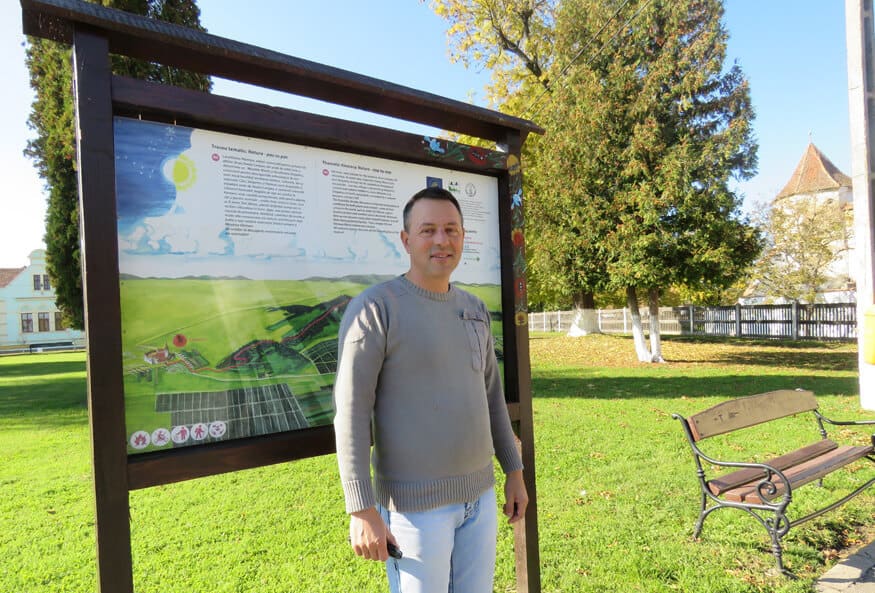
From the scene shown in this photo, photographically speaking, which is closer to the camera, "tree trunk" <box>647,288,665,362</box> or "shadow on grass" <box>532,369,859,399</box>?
"shadow on grass" <box>532,369,859,399</box>

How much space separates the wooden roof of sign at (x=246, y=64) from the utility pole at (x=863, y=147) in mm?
7212

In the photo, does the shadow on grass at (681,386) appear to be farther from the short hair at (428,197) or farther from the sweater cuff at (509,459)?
the short hair at (428,197)

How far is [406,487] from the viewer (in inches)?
72.7

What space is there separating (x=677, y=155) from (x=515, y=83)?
11.0 meters

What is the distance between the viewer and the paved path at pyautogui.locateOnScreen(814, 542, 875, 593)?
10.6ft

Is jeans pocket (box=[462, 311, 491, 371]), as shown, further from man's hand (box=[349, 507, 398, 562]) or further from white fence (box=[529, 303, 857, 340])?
white fence (box=[529, 303, 857, 340])

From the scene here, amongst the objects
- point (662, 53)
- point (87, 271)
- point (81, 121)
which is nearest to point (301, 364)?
point (87, 271)

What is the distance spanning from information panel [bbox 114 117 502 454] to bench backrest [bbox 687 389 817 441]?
2.84 m

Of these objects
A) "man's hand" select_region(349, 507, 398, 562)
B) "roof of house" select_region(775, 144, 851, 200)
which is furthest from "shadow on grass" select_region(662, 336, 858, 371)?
"roof of house" select_region(775, 144, 851, 200)

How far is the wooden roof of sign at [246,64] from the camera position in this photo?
187 cm

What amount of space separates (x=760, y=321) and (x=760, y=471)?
22.2 m

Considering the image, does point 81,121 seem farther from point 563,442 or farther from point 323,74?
point 563,442

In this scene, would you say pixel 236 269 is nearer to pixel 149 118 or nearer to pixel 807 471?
pixel 149 118

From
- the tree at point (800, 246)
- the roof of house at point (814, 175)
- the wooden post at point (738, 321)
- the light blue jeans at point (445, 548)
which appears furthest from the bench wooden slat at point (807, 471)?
the roof of house at point (814, 175)
